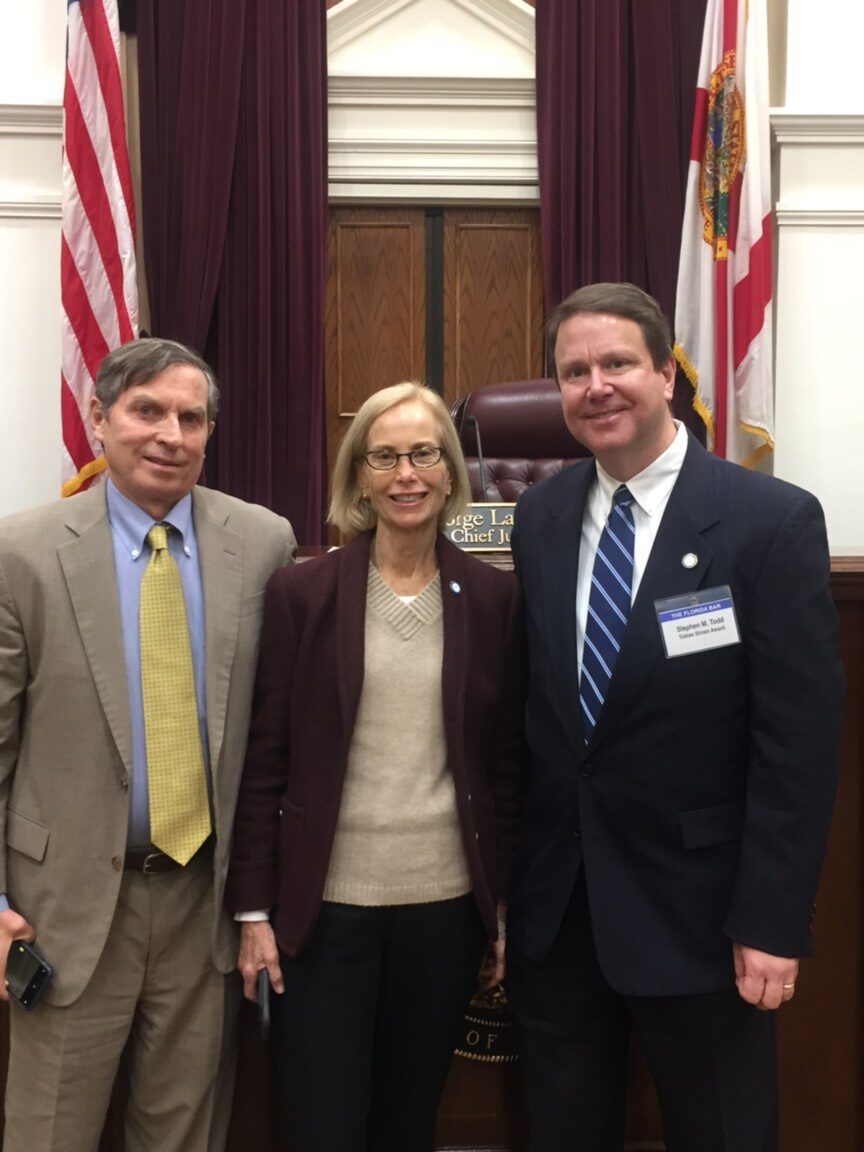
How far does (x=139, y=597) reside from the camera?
1670mm

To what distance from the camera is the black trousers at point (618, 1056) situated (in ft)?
5.29

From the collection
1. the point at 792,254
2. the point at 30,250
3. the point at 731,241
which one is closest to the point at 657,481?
the point at 731,241

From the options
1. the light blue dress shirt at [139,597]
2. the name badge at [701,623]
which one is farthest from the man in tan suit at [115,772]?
the name badge at [701,623]

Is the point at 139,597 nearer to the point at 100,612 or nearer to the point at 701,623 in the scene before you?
the point at 100,612

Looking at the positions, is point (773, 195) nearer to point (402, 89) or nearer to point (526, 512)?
point (402, 89)

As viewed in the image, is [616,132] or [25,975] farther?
[616,132]

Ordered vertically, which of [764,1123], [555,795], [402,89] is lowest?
[764,1123]

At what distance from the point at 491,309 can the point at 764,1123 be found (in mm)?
4211

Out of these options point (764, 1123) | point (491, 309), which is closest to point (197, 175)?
point (491, 309)

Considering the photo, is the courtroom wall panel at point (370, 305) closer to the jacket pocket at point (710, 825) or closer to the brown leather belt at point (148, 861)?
the brown leather belt at point (148, 861)

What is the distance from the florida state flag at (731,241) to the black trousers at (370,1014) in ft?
11.4

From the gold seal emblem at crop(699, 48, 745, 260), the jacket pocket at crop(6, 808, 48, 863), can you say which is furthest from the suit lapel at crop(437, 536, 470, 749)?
the gold seal emblem at crop(699, 48, 745, 260)

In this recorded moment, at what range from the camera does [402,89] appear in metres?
5.02

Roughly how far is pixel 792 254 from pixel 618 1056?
13.3 ft
